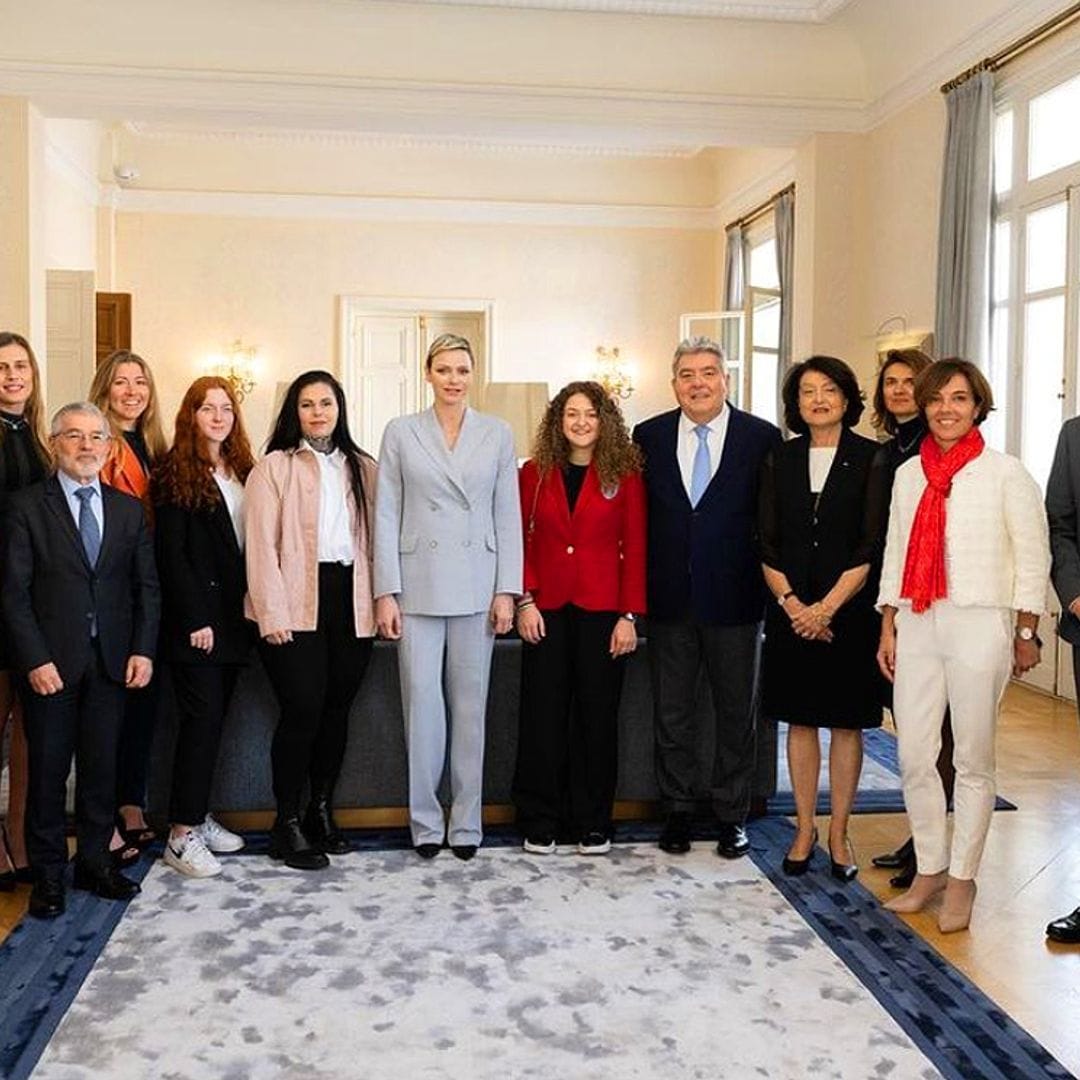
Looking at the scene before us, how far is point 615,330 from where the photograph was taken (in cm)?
1225

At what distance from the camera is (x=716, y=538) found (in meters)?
3.86

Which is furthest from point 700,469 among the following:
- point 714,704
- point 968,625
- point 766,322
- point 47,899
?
point 766,322

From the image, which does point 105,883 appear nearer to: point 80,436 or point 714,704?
point 80,436

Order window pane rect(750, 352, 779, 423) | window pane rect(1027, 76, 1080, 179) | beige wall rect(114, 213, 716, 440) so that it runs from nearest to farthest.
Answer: window pane rect(1027, 76, 1080, 179), window pane rect(750, 352, 779, 423), beige wall rect(114, 213, 716, 440)

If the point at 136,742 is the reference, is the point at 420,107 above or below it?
above

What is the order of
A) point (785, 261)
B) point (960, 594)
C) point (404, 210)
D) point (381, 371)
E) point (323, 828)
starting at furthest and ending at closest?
1. point (381, 371)
2. point (404, 210)
3. point (785, 261)
4. point (323, 828)
5. point (960, 594)

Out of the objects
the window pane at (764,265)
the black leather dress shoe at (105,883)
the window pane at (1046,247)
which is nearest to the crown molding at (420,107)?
the window pane at (1046,247)

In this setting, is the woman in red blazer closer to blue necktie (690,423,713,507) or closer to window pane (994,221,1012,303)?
blue necktie (690,423,713,507)

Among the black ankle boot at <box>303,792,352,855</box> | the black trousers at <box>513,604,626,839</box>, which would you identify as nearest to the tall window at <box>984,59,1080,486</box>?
the black trousers at <box>513,604,626,839</box>

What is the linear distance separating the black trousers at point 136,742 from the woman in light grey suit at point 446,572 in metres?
0.77

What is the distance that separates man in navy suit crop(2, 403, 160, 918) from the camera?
333 cm

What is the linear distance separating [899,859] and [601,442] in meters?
1.64

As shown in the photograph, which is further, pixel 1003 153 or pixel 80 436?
pixel 1003 153

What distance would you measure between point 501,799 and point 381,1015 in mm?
1518
